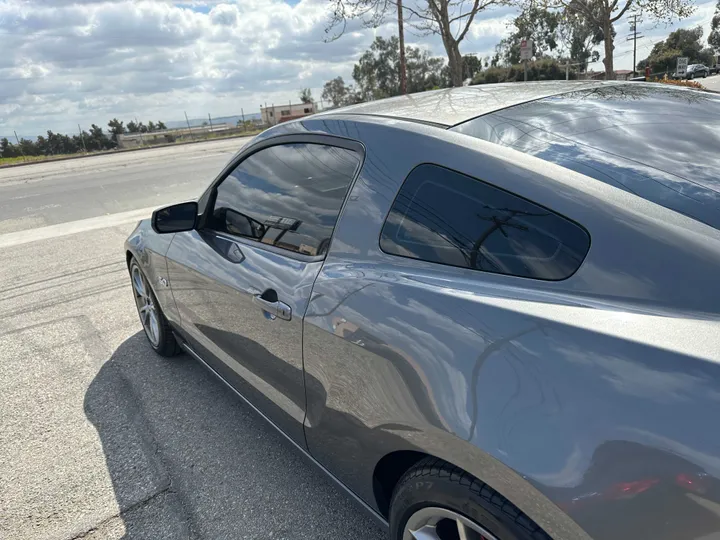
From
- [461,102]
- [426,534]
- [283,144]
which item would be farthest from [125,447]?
[461,102]

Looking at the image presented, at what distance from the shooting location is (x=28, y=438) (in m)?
3.09

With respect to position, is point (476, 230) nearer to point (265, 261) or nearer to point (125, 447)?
point (265, 261)

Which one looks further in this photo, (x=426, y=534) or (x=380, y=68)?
(x=380, y=68)

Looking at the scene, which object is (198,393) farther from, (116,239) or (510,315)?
(116,239)

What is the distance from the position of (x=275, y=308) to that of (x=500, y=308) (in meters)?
0.97

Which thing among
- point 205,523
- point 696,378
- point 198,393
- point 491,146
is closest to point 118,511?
point 205,523

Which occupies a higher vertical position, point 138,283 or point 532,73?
point 138,283

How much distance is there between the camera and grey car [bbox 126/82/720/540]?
108 cm

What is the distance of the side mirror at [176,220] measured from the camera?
2.84 m

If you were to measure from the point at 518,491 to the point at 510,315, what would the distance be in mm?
408

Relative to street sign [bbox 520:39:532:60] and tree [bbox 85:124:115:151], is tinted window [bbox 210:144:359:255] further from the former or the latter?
tree [bbox 85:124:115:151]

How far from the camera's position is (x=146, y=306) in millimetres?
3873

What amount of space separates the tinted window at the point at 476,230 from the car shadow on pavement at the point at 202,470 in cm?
107

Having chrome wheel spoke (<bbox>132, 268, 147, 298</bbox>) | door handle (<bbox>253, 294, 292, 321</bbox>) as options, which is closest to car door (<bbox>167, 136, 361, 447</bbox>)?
door handle (<bbox>253, 294, 292, 321</bbox>)
